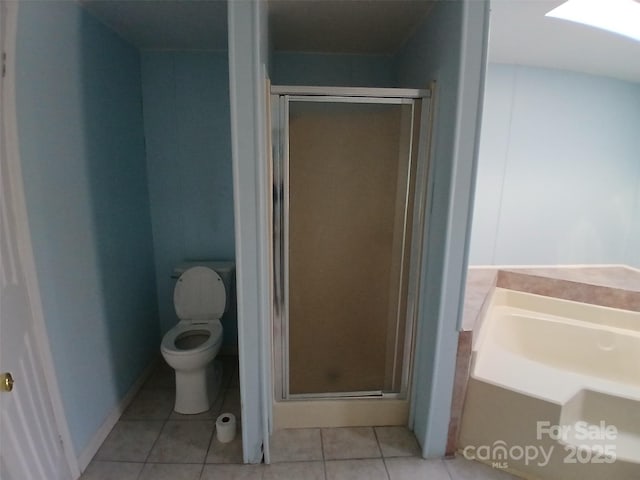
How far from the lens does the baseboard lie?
5.67 ft

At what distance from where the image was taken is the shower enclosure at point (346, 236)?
1729 mm

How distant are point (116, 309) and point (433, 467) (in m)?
1.98

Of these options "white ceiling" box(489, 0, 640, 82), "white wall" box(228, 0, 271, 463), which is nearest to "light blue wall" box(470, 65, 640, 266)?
"white ceiling" box(489, 0, 640, 82)

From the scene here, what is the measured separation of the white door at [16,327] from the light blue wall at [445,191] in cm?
171

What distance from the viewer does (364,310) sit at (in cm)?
198

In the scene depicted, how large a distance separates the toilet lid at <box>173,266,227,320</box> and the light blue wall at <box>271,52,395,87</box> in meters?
1.44

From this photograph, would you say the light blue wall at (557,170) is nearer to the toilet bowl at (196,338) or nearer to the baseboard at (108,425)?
the toilet bowl at (196,338)

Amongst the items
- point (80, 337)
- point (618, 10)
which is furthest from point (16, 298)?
point (618, 10)

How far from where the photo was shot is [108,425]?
195 cm

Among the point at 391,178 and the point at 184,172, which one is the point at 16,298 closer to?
the point at 184,172

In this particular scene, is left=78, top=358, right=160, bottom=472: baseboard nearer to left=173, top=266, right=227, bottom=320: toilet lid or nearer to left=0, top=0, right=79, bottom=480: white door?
left=0, top=0, right=79, bottom=480: white door

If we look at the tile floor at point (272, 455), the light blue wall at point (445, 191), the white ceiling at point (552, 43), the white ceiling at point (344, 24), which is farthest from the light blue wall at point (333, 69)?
the tile floor at point (272, 455)

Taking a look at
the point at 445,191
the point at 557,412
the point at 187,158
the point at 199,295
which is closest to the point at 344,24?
the point at 445,191

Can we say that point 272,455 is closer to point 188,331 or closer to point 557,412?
point 188,331
